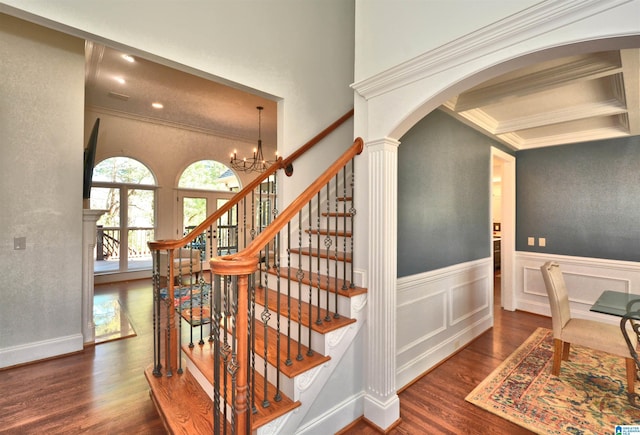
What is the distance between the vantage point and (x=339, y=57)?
11.5ft

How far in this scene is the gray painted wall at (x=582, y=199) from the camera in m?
3.56

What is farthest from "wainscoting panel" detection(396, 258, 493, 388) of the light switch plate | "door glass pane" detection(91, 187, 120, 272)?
"door glass pane" detection(91, 187, 120, 272)

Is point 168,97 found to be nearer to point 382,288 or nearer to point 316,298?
point 316,298

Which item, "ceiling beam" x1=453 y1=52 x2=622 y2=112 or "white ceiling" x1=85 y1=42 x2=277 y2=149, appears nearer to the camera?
"ceiling beam" x1=453 y1=52 x2=622 y2=112

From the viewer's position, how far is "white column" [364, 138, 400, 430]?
1944 millimetres

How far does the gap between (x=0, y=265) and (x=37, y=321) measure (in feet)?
2.04

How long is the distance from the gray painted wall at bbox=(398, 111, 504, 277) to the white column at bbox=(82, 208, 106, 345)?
3.25 m

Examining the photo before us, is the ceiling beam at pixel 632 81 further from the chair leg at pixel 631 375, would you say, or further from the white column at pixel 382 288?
the chair leg at pixel 631 375

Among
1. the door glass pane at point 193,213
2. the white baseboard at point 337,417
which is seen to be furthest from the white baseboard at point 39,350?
the door glass pane at point 193,213

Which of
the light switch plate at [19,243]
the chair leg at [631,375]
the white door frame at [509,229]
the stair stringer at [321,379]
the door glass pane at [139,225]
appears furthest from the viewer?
the door glass pane at [139,225]

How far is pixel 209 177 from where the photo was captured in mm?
7266

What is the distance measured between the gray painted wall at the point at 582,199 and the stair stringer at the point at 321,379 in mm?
3757

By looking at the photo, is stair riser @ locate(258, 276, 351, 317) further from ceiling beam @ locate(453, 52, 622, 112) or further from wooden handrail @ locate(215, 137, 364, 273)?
ceiling beam @ locate(453, 52, 622, 112)

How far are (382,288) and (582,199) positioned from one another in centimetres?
380
